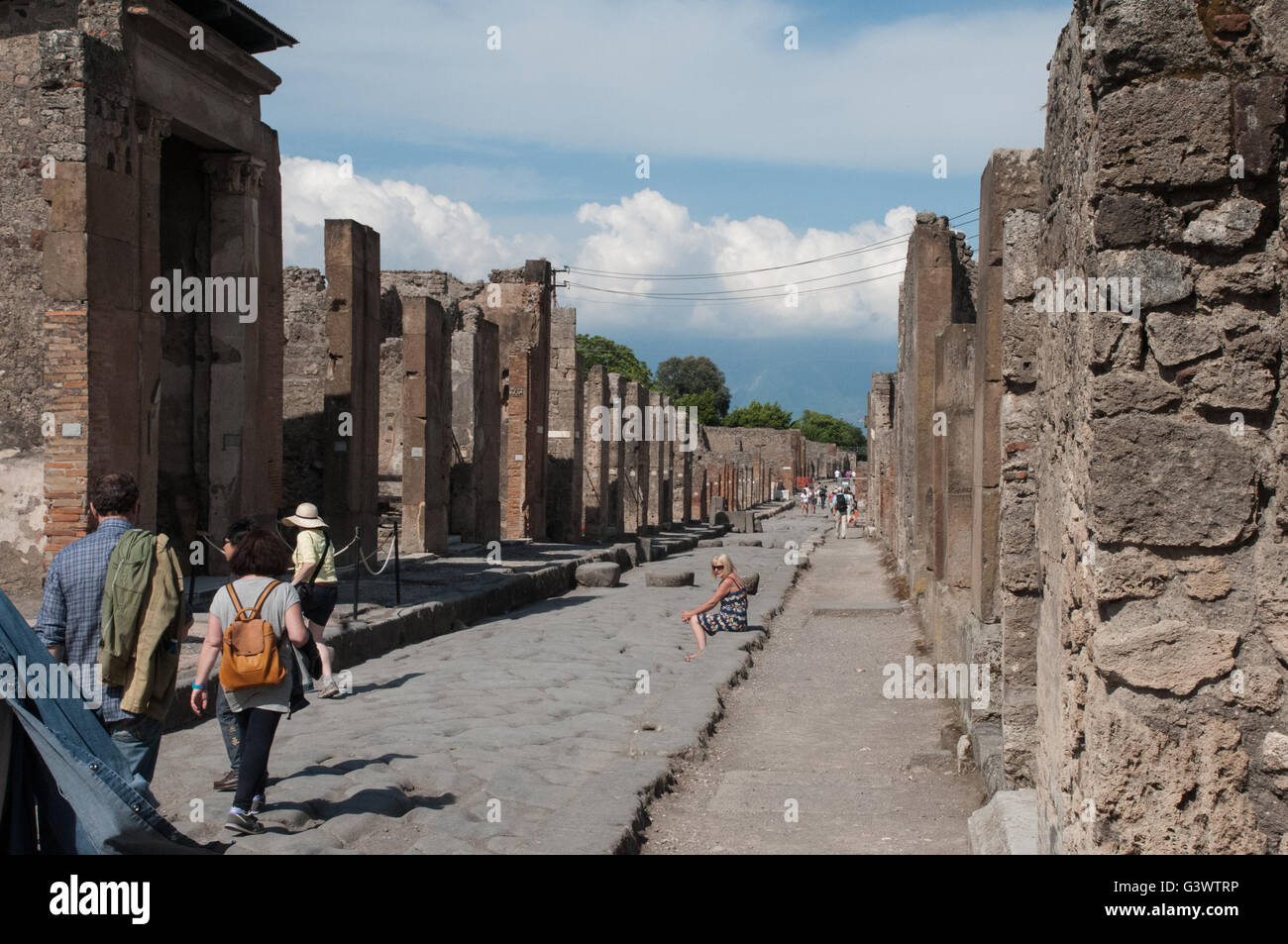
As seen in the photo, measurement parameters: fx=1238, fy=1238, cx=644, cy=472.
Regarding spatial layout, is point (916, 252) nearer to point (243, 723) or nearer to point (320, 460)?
point (320, 460)

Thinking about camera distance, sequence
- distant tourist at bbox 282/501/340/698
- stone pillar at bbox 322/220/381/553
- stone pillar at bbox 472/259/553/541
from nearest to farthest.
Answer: distant tourist at bbox 282/501/340/698 → stone pillar at bbox 322/220/381/553 → stone pillar at bbox 472/259/553/541

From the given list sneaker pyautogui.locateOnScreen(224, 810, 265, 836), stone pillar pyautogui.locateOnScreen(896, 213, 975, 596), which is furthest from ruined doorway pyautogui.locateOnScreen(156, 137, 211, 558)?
sneaker pyautogui.locateOnScreen(224, 810, 265, 836)

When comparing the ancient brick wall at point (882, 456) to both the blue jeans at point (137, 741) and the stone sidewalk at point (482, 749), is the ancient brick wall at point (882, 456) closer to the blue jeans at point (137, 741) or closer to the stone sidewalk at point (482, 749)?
the stone sidewalk at point (482, 749)

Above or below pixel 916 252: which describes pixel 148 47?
above

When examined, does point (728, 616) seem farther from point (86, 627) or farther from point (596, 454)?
point (596, 454)

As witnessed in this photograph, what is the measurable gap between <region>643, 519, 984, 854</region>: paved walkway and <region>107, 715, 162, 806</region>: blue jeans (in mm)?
2115

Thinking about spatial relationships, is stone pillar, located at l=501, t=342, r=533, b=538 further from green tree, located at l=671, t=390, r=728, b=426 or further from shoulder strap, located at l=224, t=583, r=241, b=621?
green tree, located at l=671, t=390, r=728, b=426

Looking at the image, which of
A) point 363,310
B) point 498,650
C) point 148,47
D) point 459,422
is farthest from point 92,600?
point 459,422

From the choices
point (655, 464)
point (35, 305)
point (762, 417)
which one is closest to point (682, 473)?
point (655, 464)

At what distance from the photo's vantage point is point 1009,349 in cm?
584

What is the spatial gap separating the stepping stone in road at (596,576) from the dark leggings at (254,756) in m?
12.8

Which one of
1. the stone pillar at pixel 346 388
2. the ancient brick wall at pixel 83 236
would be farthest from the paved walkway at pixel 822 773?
the stone pillar at pixel 346 388

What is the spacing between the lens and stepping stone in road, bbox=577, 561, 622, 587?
17828 millimetres
